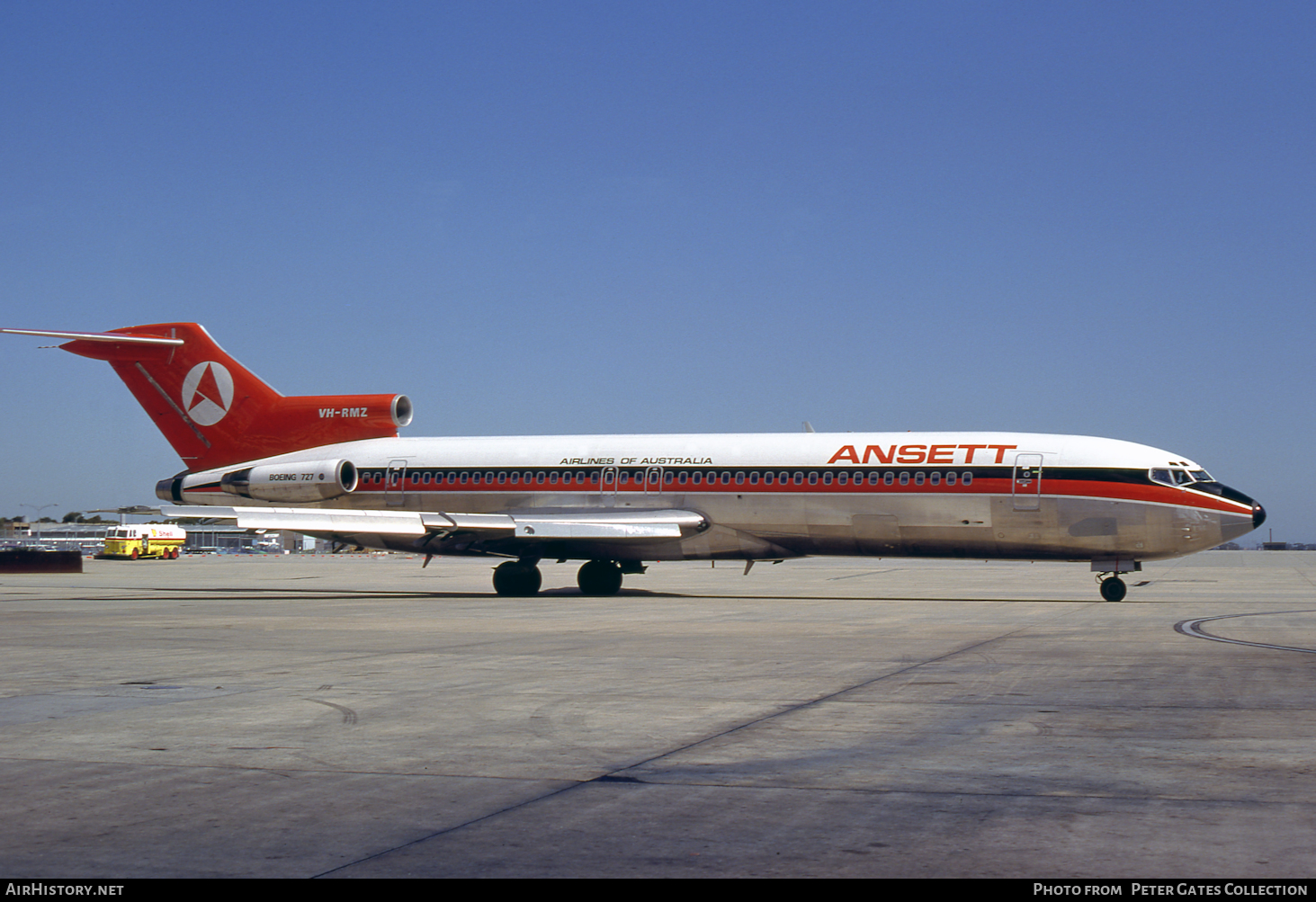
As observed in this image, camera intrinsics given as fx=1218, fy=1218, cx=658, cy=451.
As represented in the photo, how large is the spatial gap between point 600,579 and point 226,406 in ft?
39.0

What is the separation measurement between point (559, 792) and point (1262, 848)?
3.34 meters

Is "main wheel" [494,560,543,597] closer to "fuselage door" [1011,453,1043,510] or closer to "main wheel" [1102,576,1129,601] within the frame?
"fuselage door" [1011,453,1043,510]

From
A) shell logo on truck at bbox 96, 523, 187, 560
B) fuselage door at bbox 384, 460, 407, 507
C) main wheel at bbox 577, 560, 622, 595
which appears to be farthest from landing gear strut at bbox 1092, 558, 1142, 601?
shell logo on truck at bbox 96, 523, 187, 560

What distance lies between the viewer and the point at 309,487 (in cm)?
3130

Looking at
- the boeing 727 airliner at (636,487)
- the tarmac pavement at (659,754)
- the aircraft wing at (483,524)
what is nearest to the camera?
the tarmac pavement at (659,754)

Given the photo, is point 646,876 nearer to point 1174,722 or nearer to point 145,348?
point 1174,722

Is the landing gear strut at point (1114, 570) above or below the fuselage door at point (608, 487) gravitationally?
below

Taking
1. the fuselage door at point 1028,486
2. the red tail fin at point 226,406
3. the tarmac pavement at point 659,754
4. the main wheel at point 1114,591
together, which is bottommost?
the tarmac pavement at point 659,754

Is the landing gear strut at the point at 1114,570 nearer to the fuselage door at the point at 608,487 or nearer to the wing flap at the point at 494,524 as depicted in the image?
the wing flap at the point at 494,524

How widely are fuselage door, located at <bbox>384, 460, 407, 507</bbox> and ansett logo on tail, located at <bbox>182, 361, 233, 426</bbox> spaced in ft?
17.9

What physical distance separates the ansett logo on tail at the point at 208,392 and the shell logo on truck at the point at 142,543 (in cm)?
3912

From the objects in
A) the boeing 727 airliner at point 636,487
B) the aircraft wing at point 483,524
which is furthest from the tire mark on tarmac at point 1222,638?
the aircraft wing at point 483,524

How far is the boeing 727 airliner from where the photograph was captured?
25.2 metres

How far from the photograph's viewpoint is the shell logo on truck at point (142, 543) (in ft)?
225
